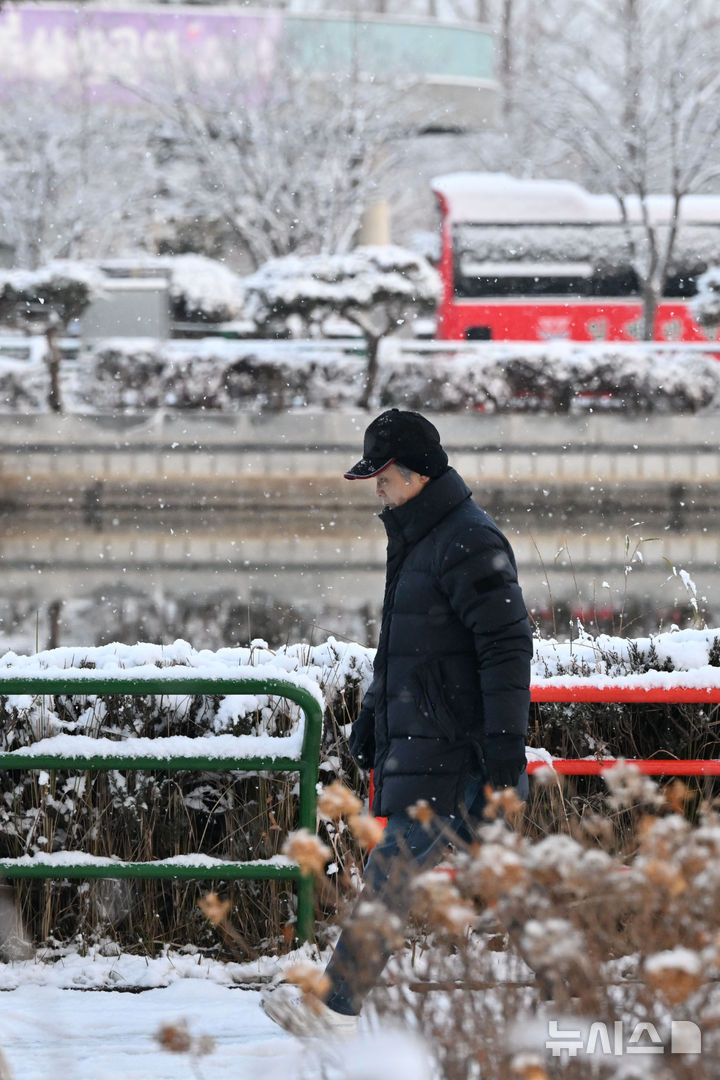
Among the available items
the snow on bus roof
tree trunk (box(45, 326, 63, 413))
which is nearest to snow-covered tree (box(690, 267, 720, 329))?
the snow on bus roof

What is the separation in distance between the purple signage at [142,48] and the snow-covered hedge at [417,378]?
11137mm

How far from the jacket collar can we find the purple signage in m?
26.1

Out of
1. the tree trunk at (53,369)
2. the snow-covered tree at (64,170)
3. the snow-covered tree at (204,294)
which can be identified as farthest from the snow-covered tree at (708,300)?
the snow-covered tree at (64,170)

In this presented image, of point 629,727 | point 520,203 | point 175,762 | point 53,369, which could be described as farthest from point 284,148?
point 175,762

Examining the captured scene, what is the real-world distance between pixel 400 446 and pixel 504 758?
28.2 inches

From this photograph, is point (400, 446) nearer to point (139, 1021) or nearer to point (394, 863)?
point (394, 863)

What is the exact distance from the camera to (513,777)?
9.61 ft

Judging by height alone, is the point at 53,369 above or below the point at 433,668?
above

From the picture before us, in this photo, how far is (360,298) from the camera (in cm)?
1862

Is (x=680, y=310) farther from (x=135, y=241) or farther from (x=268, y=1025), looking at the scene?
(x=268, y=1025)

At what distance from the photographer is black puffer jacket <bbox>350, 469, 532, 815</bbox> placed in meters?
2.92

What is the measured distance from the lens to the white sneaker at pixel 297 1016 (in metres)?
2.81

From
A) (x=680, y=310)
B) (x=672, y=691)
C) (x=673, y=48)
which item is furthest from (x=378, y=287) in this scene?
(x=672, y=691)

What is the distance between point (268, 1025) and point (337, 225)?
2574 cm
